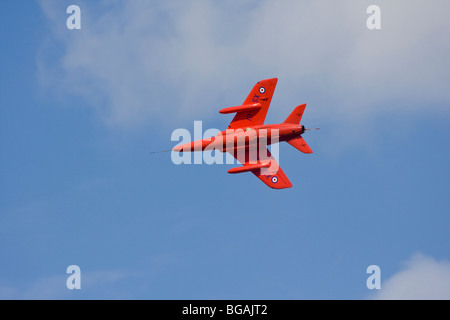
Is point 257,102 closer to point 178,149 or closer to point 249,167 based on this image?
point 249,167

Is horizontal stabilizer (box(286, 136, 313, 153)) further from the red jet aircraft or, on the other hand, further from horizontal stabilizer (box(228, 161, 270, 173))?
horizontal stabilizer (box(228, 161, 270, 173))

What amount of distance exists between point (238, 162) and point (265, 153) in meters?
3.35

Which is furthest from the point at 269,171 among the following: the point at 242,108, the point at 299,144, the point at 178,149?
the point at 178,149

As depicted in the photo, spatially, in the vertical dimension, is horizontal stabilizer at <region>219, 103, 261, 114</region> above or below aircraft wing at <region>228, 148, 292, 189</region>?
above

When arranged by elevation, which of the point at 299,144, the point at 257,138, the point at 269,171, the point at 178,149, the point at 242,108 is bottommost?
the point at 269,171

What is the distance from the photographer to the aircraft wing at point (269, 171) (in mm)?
92438

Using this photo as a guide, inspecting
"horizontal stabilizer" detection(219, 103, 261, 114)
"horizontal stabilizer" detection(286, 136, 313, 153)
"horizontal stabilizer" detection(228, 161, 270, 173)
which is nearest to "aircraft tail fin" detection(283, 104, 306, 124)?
"horizontal stabilizer" detection(286, 136, 313, 153)

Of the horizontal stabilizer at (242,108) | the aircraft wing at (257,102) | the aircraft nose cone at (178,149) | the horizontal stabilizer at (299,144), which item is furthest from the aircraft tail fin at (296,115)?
the aircraft nose cone at (178,149)

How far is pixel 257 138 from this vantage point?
90.9 m

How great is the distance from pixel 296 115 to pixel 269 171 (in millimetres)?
7408

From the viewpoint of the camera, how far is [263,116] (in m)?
92.5

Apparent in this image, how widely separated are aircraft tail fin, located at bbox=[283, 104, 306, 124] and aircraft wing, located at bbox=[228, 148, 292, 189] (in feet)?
15.2

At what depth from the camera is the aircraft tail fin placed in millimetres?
90938
